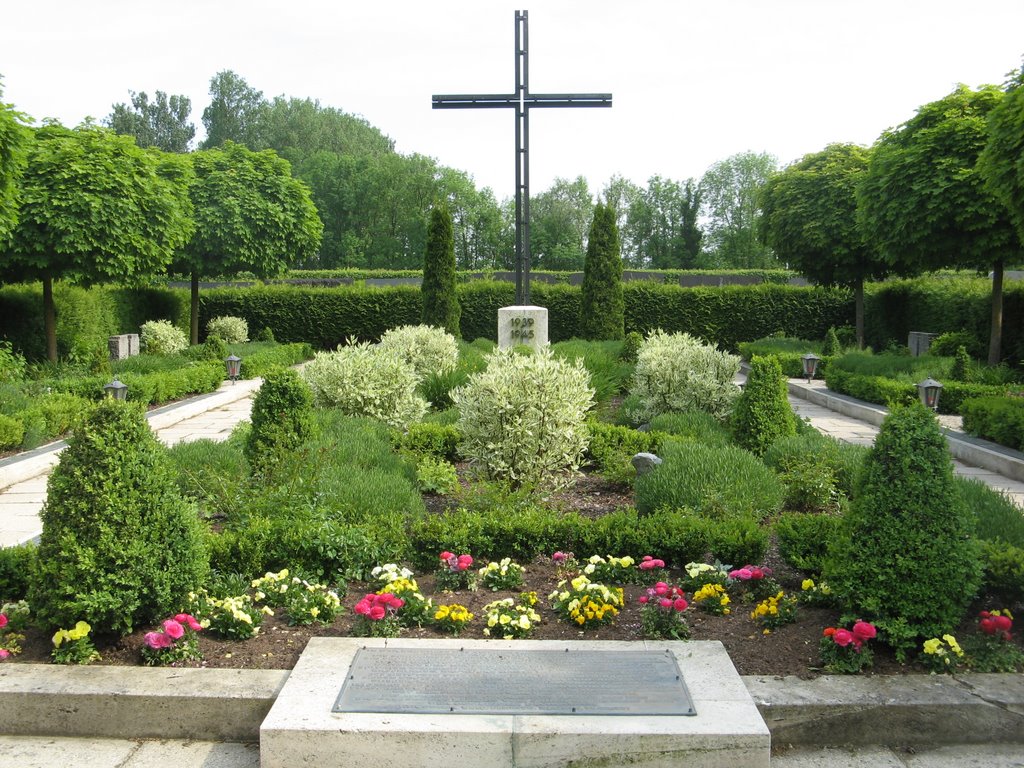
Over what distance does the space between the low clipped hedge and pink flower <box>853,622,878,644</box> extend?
609 cm

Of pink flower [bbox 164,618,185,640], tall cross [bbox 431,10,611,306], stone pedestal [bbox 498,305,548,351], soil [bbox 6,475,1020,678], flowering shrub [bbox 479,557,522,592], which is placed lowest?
soil [bbox 6,475,1020,678]

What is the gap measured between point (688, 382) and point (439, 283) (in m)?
10.4

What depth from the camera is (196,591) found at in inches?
151

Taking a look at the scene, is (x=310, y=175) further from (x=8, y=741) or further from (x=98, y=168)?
(x=8, y=741)

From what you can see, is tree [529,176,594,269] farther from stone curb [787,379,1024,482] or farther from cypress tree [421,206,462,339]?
stone curb [787,379,1024,482]

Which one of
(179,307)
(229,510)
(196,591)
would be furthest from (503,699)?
(179,307)

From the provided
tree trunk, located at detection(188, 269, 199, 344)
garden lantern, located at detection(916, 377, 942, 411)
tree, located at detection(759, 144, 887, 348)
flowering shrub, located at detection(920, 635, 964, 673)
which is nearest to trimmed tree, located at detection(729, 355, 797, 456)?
garden lantern, located at detection(916, 377, 942, 411)

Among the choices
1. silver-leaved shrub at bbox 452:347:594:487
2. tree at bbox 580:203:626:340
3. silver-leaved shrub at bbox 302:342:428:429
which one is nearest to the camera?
silver-leaved shrub at bbox 452:347:594:487

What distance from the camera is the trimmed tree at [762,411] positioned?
275 inches

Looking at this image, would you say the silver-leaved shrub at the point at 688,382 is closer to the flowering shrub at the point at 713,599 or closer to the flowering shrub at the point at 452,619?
the flowering shrub at the point at 713,599

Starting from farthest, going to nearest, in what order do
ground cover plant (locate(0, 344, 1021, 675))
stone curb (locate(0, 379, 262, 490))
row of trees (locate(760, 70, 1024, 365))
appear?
row of trees (locate(760, 70, 1024, 365))
stone curb (locate(0, 379, 262, 490))
ground cover plant (locate(0, 344, 1021, 675))

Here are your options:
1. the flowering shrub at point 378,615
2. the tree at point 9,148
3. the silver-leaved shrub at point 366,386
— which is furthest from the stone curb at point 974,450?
the tree at point 9,148

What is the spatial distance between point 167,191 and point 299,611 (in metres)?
12.8

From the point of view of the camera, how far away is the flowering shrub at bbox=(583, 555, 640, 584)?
4.31 m
